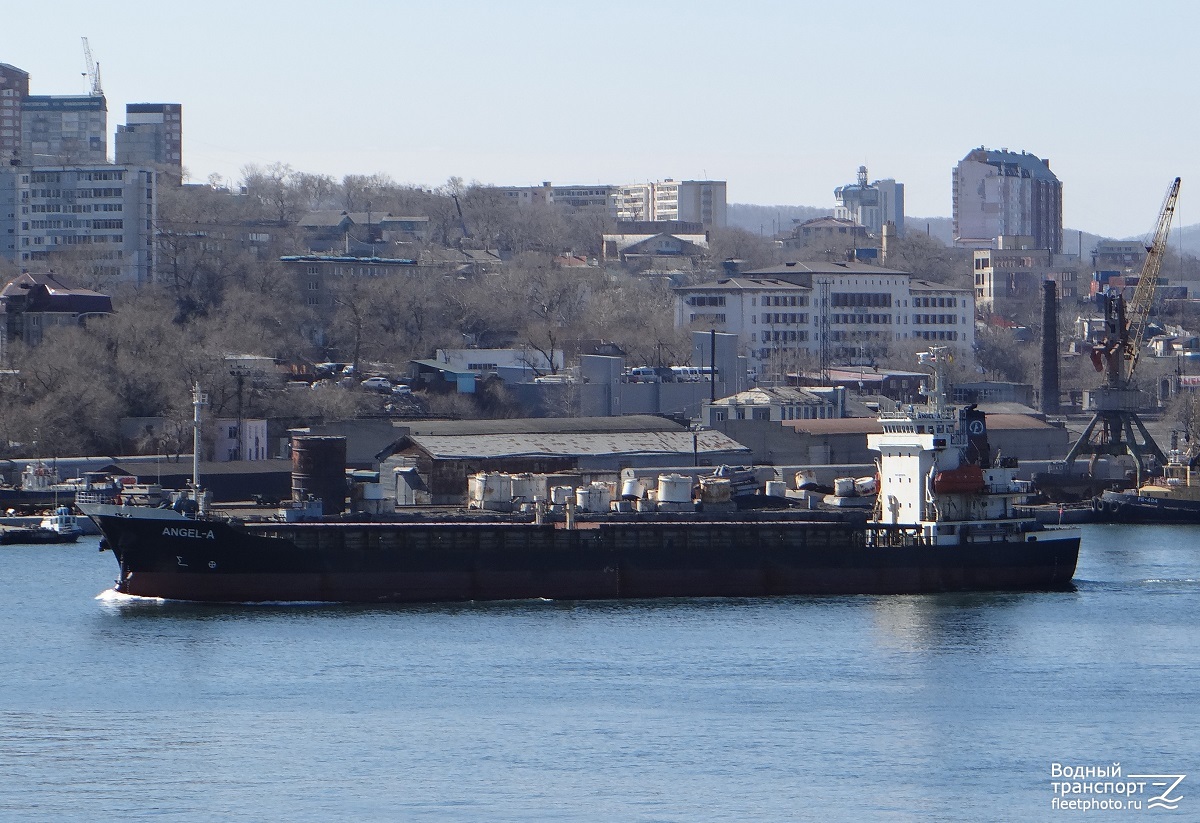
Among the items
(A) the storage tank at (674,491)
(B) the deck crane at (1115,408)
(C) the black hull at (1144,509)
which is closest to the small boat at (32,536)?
(A) the storage tank at (674,491)

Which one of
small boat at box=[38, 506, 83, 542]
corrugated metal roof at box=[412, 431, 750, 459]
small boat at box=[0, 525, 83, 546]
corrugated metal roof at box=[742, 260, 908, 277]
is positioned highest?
corrugated metal roof at box=[742, 260, 908, 277]

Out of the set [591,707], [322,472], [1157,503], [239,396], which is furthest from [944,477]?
[239,396]

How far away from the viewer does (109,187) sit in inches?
4429

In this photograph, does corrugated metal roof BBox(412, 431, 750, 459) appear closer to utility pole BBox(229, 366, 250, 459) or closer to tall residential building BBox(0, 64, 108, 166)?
utility pole BBox(229, 366, 250, 459)

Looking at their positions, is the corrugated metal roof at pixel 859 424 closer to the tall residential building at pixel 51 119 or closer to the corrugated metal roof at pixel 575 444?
the corrugated metal roof at pixel 575 444

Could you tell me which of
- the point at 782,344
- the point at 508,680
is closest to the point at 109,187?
the point at 782,344

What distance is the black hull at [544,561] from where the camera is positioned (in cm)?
3969

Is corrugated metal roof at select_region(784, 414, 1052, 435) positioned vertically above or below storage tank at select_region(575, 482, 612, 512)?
above

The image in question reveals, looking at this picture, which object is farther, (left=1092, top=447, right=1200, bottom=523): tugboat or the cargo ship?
(left=1092, top=447, right=1200, bottom=523): tugboat

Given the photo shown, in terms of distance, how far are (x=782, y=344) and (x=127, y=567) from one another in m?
69.8

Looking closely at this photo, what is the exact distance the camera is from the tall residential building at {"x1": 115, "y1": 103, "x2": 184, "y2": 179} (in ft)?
545

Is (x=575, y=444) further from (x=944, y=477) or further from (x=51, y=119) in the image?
(x=51, y=119)

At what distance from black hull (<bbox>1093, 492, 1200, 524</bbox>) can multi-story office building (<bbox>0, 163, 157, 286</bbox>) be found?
191ft

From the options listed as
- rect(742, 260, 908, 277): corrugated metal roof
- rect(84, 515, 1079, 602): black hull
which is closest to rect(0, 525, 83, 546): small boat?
rect(84, 515, 1079, 602): black hull
